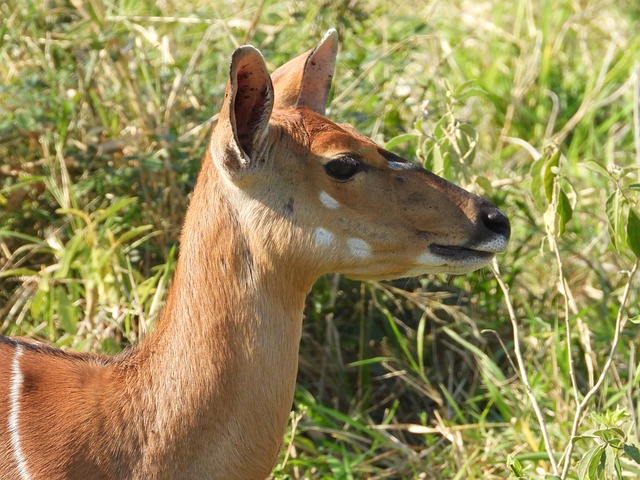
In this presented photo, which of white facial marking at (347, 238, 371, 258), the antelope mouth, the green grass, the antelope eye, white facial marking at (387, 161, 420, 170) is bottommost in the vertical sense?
the green grass

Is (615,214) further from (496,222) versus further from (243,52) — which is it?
(243,52)

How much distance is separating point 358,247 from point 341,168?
0.91 feet

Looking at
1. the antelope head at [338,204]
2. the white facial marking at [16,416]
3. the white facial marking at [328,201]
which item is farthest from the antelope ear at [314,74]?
the white facial marking at [16,416]

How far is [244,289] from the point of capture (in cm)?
352

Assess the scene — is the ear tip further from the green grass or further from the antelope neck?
the green grass

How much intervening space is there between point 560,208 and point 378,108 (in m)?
2.35

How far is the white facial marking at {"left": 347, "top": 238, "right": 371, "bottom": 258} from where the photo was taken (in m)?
3.58

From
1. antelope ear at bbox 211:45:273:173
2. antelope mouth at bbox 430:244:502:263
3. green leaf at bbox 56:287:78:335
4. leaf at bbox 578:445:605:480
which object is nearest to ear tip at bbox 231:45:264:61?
antelope ear at bbox 211:45:273:173

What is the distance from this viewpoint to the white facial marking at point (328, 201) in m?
3.56

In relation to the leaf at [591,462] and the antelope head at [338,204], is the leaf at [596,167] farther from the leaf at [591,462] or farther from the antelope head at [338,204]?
the leaf at [591,462]

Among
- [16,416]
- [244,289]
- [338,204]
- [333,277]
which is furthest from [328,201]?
[333,277]

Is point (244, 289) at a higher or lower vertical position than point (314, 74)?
lower

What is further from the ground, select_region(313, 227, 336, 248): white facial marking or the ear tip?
the ear tip

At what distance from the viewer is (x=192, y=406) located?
11.5ft
